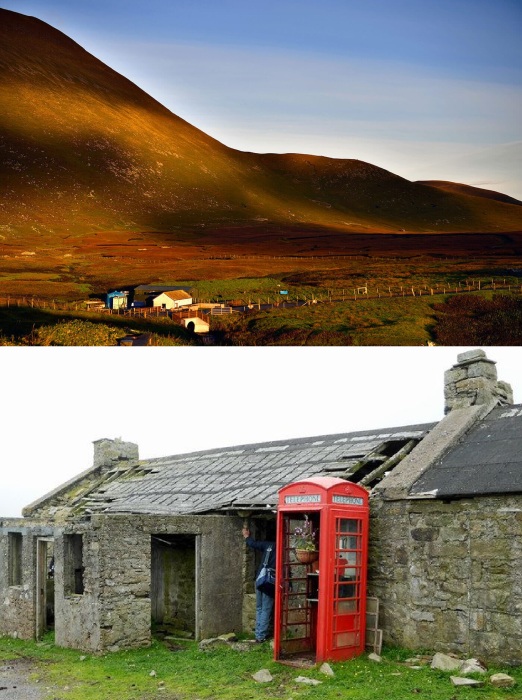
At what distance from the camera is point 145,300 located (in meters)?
17.1

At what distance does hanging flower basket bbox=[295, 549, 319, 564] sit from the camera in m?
11.6

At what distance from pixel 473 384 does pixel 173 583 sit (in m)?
6.86

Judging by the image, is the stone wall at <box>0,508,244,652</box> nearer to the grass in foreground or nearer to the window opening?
the window opening

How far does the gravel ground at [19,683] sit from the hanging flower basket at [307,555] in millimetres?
3722

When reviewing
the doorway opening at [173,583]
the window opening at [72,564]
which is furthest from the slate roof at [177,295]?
the window opening at [72,564]

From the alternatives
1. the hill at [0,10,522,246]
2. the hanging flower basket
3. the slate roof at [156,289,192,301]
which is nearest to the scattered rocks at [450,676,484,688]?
the hanging flower basket

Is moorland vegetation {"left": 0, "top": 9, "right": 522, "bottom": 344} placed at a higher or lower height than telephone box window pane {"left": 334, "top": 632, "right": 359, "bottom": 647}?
higher

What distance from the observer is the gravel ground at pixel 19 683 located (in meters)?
11.0

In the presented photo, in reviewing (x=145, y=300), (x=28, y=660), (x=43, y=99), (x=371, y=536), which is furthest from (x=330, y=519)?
(x=43, y=99)

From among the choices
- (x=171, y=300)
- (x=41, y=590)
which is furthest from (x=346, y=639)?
(x=171, y=300)

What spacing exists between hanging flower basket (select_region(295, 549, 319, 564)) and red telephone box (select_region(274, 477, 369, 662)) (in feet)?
0.06

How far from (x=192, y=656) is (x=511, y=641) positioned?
4.82 m

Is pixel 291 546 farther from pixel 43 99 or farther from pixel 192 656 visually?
pixel 43 99

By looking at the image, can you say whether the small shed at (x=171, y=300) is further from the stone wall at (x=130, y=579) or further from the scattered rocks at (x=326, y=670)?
the scattered rocks at (x=326, y=670)
